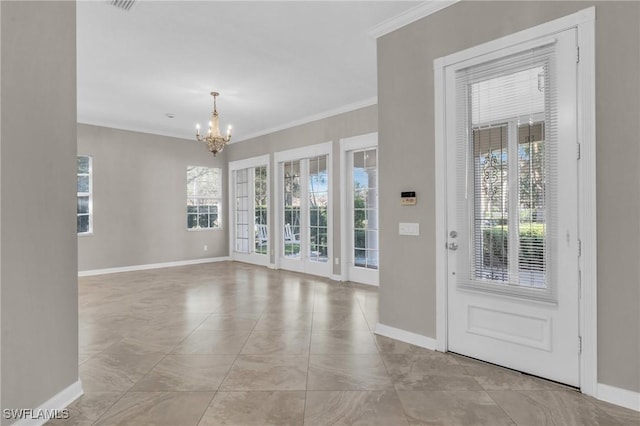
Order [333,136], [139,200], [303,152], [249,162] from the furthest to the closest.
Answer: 1. [249,162]
2. [139,200]
3. [303,152]
4. [333,136]

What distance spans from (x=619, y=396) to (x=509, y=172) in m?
1.55

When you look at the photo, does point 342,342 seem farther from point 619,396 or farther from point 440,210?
point 619,396

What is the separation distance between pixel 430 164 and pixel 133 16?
2913 mm

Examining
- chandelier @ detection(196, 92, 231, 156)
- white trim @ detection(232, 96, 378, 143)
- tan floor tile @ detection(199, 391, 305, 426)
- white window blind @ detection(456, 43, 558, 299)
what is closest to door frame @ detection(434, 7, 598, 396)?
white window blind @ detection(456, 43, 558, 299)

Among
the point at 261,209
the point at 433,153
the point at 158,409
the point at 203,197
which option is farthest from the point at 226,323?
the point at 203,197

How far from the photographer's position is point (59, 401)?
6.91 ft

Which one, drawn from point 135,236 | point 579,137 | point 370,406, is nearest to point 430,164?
point 579,137

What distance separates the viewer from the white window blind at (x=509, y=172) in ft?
8.00

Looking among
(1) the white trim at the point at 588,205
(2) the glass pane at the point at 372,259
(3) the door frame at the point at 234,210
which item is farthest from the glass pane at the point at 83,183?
(1) the white trim at the point at 588,205

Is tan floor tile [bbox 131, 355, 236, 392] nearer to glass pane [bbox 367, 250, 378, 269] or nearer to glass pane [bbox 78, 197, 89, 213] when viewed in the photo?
glass pane [bbox 367, 250, 378, 269]

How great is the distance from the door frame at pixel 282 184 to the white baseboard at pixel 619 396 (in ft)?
14.3

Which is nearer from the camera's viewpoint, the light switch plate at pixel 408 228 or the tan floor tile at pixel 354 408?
the tan floor tile at pixel 354 408

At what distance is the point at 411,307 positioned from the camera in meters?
3.16

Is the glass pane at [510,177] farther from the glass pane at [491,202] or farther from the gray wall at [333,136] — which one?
the gray wall at [333,136]
